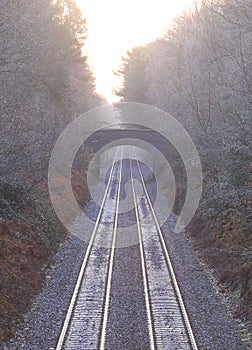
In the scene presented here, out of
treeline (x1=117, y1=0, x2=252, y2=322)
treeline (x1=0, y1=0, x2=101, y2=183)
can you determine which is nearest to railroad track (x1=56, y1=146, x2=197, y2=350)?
treeline (x1=117, y1=0, x2=252, y2=322)

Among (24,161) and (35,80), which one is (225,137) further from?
(35,80)

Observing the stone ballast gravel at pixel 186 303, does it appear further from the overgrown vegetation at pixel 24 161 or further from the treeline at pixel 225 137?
the treeline at pixel 225 137

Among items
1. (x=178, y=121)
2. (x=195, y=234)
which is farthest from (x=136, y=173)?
(x=195, y=234)

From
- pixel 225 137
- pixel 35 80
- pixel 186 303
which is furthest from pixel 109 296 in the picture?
pixel 35 80

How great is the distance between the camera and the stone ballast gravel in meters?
12.1

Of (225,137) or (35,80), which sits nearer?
(225,137)

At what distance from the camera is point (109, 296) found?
49.3ft

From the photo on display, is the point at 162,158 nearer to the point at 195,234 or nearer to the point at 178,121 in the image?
the point at 178,121

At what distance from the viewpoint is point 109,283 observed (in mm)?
16219

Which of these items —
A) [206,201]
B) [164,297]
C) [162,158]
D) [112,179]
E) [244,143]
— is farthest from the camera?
[162,158]

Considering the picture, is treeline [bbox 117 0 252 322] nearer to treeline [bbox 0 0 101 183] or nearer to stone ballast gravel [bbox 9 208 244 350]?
stone ballast gravel [bbox 9 208 244 350]

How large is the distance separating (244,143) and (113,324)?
29.1ft

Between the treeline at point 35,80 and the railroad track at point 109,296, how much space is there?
171 inches

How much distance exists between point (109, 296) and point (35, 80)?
1996cm
